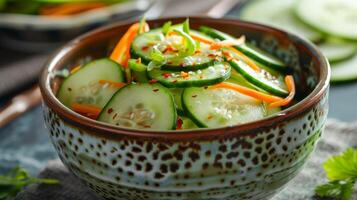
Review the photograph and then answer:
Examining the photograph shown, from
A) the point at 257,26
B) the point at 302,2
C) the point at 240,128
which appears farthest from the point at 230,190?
the point at 302,2

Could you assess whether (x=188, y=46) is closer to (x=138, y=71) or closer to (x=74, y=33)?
(x=138, y=71)

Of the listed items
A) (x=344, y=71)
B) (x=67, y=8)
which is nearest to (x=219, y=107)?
(x=344, y=71)

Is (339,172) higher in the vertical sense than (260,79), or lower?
lower

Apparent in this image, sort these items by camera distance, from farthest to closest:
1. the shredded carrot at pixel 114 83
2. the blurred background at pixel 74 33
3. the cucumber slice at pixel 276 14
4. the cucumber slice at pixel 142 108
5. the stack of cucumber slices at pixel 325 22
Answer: the cucumber slice at pixel 276 14 < the stack of cucumber slices at pixel 325 22 < the blurred background at pixel 74 33 < the shredded carrot at pixel 114 83 < the cucumber slice at pixel 142 108

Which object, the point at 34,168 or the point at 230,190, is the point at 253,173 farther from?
the point at 34,168

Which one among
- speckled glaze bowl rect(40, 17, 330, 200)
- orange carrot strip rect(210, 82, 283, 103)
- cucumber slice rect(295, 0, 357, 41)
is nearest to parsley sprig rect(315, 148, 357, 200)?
speckled glaze bowl rect(40, 17, 330, 200)

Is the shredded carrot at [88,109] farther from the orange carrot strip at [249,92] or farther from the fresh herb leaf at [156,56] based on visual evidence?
the orange carrot strip at [249,92]

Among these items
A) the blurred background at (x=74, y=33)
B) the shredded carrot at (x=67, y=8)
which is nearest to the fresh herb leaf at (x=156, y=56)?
the blurred background at (x=74, y=33)

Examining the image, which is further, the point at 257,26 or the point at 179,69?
the point at 257,26
